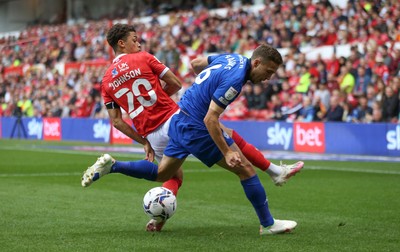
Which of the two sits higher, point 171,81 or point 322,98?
point 171,81

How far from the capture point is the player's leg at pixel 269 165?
8094 mm

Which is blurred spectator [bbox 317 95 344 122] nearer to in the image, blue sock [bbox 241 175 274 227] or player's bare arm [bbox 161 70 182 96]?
player's bare arm [bbox 161 70 182 96]

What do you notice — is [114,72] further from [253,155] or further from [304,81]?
[304,81]

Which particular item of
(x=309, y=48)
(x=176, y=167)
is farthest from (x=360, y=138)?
(x=176, y=167)

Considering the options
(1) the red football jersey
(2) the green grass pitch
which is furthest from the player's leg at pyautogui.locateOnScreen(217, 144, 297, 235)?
(1) the red football jersey

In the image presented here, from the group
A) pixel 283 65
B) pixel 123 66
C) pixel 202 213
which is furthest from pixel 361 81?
pixel 123 66

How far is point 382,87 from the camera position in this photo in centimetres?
1983

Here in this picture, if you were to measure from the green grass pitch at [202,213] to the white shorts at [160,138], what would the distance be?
83 centimetres

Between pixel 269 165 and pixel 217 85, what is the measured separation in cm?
119

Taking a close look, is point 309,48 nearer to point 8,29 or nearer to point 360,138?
point 360,138

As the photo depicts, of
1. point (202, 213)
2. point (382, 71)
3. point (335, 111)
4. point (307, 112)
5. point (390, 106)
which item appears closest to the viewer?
point (202, 213)

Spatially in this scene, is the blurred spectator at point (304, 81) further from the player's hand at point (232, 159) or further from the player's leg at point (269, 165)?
the player's hand at point (232, 159)

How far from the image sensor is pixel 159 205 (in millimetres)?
8062

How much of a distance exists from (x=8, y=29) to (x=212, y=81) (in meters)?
46.3
